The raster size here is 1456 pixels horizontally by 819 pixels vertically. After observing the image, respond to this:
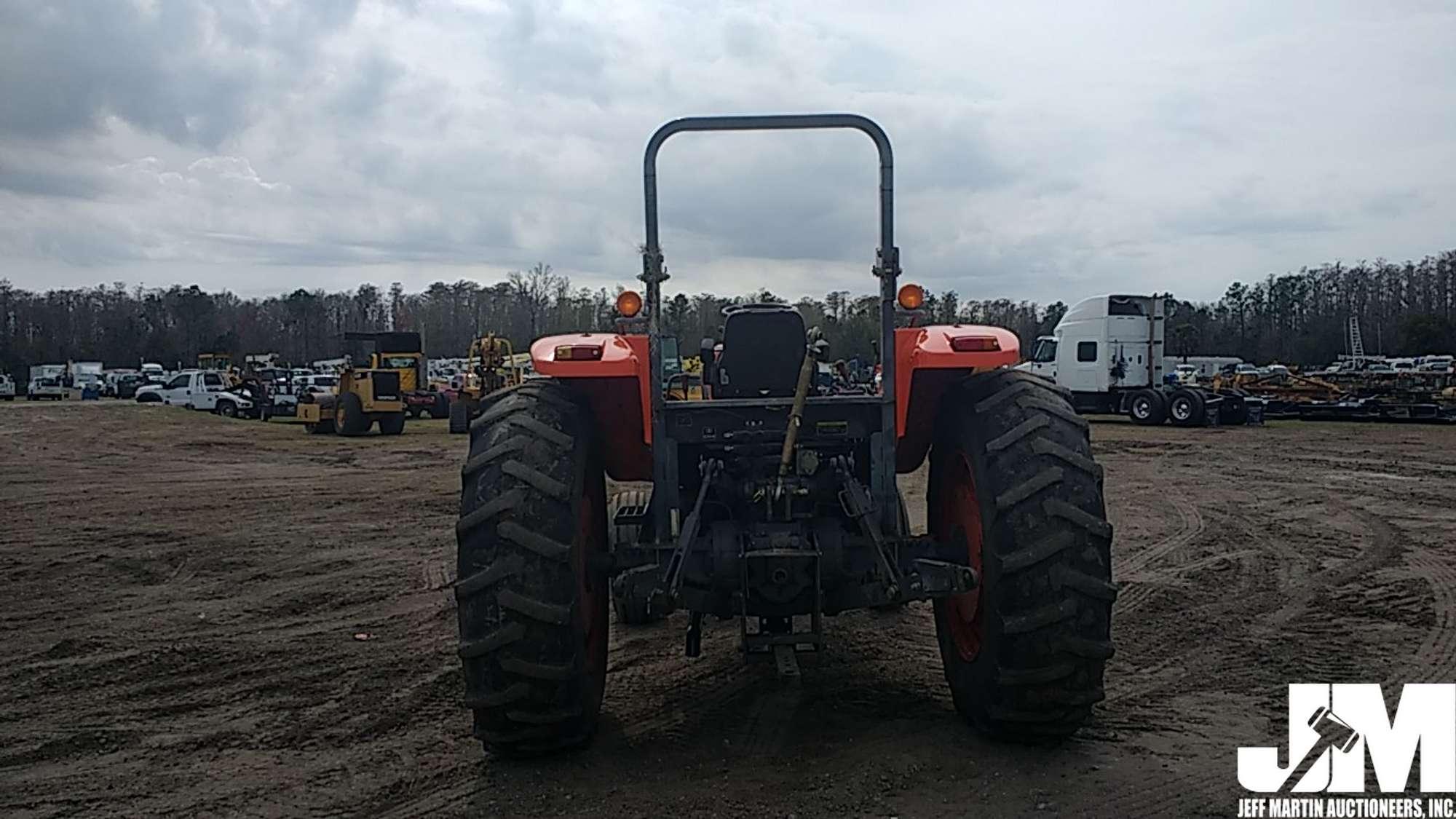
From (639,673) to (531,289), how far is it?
55460mm

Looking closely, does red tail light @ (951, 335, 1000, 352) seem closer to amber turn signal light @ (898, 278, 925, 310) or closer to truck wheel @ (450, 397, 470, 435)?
amber turn signal light @ (898, 278, 925, 310)

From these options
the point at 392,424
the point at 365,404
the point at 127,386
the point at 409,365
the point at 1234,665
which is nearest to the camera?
the point at 1234,665

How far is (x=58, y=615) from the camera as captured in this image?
24.9 feet

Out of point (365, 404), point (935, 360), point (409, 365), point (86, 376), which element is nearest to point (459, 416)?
point (365, 404)

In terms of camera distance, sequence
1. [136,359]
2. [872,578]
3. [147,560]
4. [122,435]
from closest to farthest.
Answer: [872,578], [147,560], [122,435], [136,359]

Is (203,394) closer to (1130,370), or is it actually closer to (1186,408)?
(1130,370)

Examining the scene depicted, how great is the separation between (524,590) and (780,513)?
4.34ft

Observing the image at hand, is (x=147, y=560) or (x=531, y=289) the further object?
(x=531, y=289)

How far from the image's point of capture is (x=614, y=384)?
5.12 m

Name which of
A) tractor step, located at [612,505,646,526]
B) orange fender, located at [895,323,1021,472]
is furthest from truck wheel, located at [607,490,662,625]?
orange fender, located at [895,323,1021,472]

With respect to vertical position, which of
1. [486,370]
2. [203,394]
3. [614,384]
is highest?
[614,384]

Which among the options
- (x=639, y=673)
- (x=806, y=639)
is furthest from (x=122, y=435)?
(x=806, y=639)

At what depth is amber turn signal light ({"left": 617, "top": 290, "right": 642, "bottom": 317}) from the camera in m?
4.73

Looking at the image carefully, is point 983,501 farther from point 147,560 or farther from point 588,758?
point 147,560
